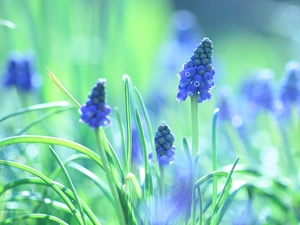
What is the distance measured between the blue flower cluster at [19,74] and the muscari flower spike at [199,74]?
1283 millimetres

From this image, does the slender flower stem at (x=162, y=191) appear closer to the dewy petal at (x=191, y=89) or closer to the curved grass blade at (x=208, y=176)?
the curved grass blade at (x=208, y=176)

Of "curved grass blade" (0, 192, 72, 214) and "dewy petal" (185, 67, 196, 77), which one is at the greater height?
"dewy petal" (185, 67, 196, 77)

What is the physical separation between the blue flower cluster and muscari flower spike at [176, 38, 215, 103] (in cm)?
128

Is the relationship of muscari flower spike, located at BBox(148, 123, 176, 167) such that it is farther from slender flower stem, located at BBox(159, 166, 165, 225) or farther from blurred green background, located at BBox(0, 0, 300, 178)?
blurred green background, located at BBox(0, 0, 300, 178)

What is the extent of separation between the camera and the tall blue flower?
7.43ft

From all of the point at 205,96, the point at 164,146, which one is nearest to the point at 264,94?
the point at 205,96

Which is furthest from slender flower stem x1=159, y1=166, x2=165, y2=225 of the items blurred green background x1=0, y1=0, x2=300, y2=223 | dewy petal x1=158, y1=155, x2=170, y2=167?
blurred green background x1=0, y1=0, x2=300, y2=223

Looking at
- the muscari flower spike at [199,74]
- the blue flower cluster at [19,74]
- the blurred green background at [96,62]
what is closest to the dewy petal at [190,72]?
the muscari flower spike at [199,74]

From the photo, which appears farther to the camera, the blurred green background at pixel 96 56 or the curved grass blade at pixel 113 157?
the blurred green background at pixel 96 56

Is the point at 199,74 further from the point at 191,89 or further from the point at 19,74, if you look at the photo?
the point at 19,74

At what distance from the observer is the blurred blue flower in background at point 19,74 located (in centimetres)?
253

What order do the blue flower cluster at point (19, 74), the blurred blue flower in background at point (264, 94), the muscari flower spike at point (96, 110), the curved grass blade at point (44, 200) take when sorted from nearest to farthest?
the muscari flower spike at point (96, 110) → the curved grass blade at point (44, 200) → the blurred blue flower in background at point (264, 94) → the blue flower cluster at point (19, 74)

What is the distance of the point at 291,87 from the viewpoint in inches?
89.1

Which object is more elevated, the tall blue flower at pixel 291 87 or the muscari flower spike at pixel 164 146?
the tall blue flower at pixel 291 87
